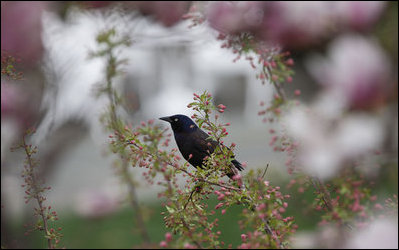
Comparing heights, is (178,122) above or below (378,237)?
above

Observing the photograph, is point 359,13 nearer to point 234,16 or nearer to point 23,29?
point 234,16

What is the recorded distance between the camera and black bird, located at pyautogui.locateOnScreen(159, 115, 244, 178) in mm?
880

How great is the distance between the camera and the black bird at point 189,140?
2.89ft

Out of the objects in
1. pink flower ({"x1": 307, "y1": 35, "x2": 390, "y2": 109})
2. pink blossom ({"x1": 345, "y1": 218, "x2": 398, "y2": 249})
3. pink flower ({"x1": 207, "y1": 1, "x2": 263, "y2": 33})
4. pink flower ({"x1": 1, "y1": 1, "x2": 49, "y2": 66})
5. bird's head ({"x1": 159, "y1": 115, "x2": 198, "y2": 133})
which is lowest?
pink blossom ({"x1": 345, "y1": 218, "x2": 398, "y2": 249})

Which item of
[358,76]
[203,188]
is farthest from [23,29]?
[358,76]

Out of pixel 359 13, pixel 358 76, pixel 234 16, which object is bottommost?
pixel 358 76

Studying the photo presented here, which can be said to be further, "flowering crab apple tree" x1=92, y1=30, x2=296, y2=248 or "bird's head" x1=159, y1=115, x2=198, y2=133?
"bird's head" x1=159, y1=115, x2=198, y2=133

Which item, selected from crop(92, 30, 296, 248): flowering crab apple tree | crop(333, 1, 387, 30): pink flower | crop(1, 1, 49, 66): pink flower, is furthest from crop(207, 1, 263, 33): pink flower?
crop(1, 1, 49, 66): pink flower

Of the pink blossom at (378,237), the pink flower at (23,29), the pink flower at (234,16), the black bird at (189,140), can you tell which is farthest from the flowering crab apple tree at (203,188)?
the pink flower at (23,29)

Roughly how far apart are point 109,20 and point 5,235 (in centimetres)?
58

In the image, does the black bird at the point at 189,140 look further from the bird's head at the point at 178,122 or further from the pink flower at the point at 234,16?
the pink flower at the point at 234,16

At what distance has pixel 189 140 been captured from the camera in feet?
3.00

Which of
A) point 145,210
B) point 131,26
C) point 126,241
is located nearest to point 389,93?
point 145,210

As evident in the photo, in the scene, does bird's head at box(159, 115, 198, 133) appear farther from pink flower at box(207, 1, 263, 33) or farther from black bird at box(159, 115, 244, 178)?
pink flower at box(207, 1, 263, 33)
